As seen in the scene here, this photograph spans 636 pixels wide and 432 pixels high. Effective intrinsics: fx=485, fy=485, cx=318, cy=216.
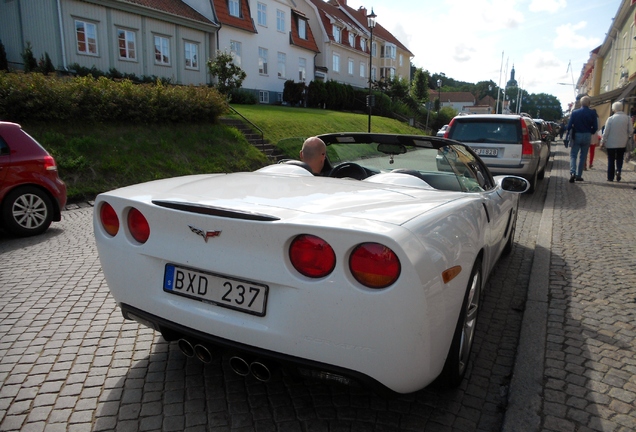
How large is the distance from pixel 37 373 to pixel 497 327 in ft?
10.4

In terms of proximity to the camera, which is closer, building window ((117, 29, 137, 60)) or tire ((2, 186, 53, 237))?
tire ((2, 186, 53, 237))

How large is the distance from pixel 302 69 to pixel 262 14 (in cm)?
670

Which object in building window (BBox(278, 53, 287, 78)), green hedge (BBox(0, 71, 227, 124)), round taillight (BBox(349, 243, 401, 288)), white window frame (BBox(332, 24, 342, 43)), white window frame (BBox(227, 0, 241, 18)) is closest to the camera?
round taillight (BBox(349, 243, 401, 288))

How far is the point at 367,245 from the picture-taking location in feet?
6.47

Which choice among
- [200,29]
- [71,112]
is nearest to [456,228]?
[71,112]

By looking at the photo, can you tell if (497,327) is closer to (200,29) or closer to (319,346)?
(319,346)

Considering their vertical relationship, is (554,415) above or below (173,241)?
below

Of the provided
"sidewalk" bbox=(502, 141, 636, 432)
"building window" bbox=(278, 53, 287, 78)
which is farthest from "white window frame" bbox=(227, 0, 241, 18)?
"sidewalk" bbox=(502, 141, 636, 432)

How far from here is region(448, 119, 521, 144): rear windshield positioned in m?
10.4

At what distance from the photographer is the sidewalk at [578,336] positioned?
2533mm

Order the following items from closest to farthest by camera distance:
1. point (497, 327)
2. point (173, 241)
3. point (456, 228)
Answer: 1. point (173, 241)
2. point (456, 228)
3. point (497, 327)

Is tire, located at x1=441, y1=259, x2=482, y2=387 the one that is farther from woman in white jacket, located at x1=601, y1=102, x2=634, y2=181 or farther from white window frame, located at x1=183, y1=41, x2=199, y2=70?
white window frame, located at x1=183, y1=41, x2=199, y2=70

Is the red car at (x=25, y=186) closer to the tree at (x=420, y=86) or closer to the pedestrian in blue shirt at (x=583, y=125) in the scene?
the pedestrian in blue shirt at (x=583, y=125)

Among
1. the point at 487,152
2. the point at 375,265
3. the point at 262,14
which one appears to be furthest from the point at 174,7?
→ the point at 375,265
